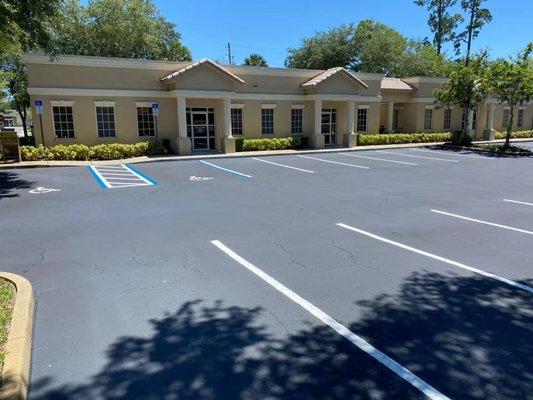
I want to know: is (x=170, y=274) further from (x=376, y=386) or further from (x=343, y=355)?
(x=376, y=386)

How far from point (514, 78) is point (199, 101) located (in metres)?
18.1

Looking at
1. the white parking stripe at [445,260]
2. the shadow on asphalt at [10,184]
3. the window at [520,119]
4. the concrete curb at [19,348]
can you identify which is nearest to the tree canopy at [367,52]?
the window at [520,119]

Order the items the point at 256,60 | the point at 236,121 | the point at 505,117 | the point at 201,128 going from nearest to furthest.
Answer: the point at 201,128
the point at 236,121
the point at 505,117
the point at 256,60

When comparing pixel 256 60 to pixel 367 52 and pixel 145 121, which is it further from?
pixel 145 121

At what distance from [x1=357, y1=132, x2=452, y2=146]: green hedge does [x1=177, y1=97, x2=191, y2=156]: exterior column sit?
40.0 feet

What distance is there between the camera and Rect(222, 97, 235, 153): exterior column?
23594mm

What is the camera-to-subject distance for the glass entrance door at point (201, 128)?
79.6ft

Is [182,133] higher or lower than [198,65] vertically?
lower

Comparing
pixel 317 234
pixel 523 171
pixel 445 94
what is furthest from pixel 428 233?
pixel 445 94

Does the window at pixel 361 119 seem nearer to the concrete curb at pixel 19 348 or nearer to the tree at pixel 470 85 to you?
the tree at pixel 470 85

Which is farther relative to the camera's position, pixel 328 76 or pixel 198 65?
pixel 328 76

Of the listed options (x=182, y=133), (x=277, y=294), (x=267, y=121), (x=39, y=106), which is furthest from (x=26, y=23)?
(x=267, y=121)

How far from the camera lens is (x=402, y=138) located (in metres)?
30.1

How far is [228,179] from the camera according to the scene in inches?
583
